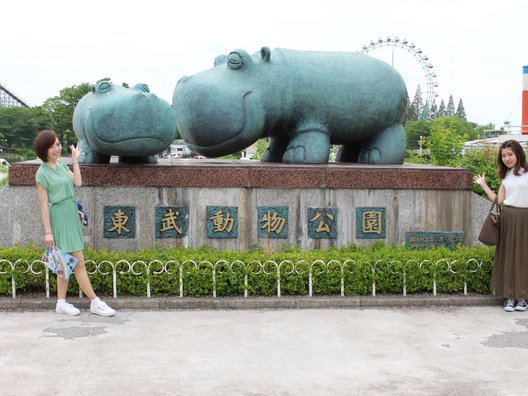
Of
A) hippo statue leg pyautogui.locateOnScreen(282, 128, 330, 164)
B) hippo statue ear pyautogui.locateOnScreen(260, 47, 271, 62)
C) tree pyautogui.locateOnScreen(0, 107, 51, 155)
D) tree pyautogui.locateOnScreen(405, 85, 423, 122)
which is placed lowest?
hippo statue leg pyautogui.locateOnScreen(282, 128, 330, 164)

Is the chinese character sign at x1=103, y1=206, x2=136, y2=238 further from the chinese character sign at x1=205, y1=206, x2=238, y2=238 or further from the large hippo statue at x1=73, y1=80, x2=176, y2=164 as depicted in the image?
the chinese character sign at x1=205, y1=206, x2=238, y2=238

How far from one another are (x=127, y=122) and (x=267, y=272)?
7.00 ft

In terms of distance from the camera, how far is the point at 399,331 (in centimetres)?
504

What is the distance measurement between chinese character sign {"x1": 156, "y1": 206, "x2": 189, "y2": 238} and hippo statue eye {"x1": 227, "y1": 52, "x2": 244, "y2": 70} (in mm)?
1800

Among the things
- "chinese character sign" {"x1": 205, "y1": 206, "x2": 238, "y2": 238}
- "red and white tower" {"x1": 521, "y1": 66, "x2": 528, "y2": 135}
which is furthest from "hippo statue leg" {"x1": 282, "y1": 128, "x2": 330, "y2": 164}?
"red and white tower" {"x1": 521, "y1": 66, "x2": 528, "y2": 135}

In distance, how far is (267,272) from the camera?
5953 mm

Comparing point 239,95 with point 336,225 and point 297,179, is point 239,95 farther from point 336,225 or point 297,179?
point 336,225

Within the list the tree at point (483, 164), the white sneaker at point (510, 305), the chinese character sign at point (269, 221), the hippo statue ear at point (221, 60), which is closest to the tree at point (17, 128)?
the tree at point (483, 164)

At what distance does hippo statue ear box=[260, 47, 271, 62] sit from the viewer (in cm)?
719

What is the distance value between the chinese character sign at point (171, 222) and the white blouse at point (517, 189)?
11.2 feet

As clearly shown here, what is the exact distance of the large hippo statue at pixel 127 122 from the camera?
6.20 m

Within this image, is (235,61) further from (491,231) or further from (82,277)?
(491,231)

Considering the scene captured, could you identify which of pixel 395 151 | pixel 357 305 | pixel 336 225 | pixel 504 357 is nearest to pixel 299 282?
pixel 357 305

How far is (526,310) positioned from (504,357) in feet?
5.36
